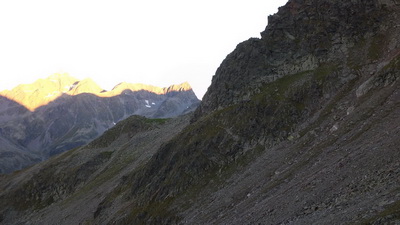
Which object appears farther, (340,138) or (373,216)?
(340,138)

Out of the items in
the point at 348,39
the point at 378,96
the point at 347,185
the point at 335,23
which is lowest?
the point at 347,185

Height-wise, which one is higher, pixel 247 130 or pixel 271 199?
pixel 247 130

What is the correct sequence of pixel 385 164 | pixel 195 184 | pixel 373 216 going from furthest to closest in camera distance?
pixel 195 184
pixel 385 164
pixel 373 216

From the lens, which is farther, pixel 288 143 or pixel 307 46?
pixel 307 46

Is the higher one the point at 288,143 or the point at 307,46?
the point at 307,46

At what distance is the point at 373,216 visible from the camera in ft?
84.5

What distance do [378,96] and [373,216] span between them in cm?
3441

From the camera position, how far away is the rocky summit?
122 feet

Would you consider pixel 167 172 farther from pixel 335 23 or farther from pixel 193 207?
pixel 335 23

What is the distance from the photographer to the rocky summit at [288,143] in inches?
1464

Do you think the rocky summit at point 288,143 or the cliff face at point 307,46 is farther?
the cliff face at point 307,46

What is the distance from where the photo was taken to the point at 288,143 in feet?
201

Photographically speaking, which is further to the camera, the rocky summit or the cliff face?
the cliff face

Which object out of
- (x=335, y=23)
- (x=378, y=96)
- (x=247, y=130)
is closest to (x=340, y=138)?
(x=378, y=96)
